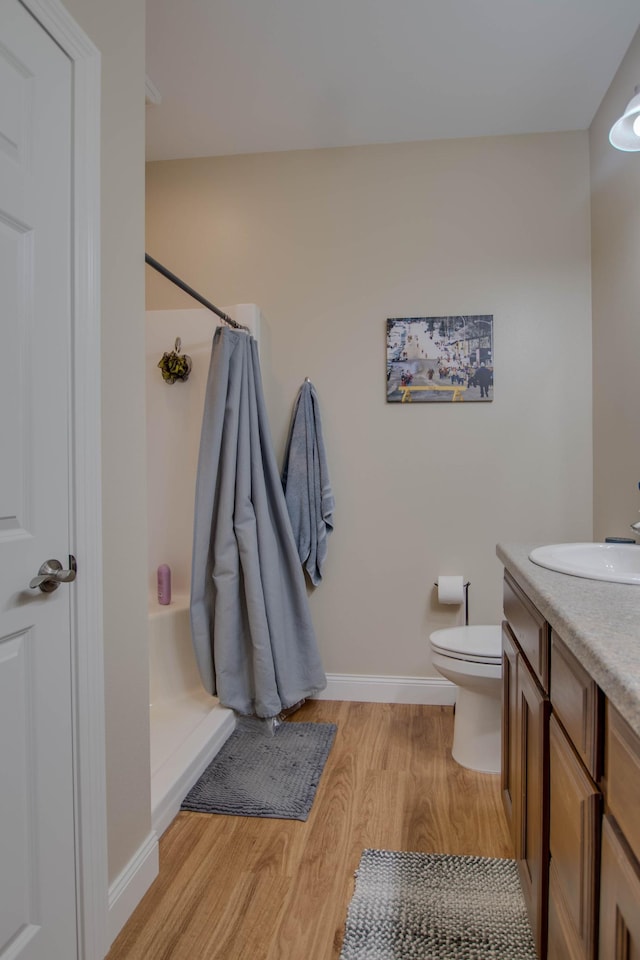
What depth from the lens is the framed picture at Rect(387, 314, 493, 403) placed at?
2.54 meters

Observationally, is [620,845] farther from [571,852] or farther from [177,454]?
[177,454]

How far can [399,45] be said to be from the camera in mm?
2010

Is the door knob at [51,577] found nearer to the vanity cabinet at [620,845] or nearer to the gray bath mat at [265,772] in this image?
the vanity cabinet at [620,845]

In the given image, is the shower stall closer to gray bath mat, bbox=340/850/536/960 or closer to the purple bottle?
the purple bottle

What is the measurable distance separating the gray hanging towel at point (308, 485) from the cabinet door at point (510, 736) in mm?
1131

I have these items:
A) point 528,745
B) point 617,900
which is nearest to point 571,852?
point 617,900

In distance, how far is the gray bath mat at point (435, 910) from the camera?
1.26m

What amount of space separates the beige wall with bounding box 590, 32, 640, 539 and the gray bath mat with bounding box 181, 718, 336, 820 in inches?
59.1

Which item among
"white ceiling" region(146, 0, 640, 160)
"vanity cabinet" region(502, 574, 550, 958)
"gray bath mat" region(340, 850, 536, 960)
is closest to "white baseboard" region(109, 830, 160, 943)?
"gray bath mat" region(340, 850, 536, 960)

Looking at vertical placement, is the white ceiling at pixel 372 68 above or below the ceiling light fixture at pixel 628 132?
above

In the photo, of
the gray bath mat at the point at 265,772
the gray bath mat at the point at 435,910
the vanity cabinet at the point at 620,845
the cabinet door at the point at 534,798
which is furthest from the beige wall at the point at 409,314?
the vanity cabinet at the point at 620,845

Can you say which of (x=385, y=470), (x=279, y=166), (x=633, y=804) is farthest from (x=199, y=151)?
(x=633, y=804)

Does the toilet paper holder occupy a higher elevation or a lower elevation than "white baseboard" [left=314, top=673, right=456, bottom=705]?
higher

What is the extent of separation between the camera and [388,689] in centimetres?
263
